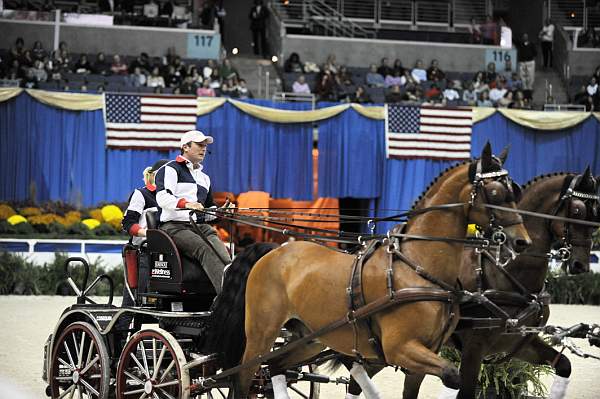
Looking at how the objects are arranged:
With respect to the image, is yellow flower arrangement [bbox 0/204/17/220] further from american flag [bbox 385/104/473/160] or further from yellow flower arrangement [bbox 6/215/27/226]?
american flag [bbox 385/104/473/160]

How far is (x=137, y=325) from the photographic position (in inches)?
282

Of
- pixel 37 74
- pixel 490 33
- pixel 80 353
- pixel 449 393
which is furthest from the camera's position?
pixel 490 33

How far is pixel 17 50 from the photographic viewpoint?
2167cm

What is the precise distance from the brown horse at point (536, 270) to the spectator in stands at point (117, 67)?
53.7 ft

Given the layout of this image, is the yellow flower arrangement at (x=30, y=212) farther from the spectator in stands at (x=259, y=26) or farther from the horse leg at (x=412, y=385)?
the horse leg at (x=412, y=385)

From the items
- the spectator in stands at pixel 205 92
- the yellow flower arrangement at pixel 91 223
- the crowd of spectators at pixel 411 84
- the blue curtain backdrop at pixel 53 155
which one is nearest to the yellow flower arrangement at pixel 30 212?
the blue curtain backdrop at pixel 53 155

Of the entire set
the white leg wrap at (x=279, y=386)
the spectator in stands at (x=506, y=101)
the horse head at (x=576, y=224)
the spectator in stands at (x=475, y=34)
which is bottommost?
the white leg wrap at (x=279, y=386)

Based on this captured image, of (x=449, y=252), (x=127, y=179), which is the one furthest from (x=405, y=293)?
(x=127, y=179)

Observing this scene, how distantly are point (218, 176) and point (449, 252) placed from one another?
12634 mm

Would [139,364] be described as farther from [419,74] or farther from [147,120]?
[419,74]

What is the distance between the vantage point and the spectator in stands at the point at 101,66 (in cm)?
2177

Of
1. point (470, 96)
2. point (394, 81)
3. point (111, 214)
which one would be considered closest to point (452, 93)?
point (470, 96)

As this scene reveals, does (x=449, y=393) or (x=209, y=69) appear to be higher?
(x=209, y=69)

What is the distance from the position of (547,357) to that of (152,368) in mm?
2879
